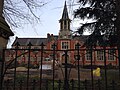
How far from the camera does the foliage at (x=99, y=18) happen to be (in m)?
10.5

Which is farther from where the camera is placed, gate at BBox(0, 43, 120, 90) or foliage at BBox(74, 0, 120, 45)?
foliage at BBox(74, 0, 120, 45)

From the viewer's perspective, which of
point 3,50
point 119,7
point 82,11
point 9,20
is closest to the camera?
point 3,50

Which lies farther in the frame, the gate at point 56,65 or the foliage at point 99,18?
the foliage at point 99,18

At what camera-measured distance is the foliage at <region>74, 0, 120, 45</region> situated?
10.5 meters

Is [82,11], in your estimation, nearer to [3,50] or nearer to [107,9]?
[107,9]

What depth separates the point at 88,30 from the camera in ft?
38.9

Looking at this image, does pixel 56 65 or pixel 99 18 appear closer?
pixel 56 65

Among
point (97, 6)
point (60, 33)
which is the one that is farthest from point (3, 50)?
point (60, 33)

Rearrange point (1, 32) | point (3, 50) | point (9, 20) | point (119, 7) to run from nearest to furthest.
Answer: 1. point (1, 32)
2. point (3, 50)
3. point (119, 7)
4. point (9, 20)

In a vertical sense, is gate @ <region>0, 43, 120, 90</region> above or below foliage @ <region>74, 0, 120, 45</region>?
below

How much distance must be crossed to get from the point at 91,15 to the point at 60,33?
32.2 meters

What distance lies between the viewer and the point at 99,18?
1119cm

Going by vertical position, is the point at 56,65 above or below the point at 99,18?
below

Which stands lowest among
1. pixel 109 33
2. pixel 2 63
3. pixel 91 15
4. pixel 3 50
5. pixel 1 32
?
pixel 2 63
